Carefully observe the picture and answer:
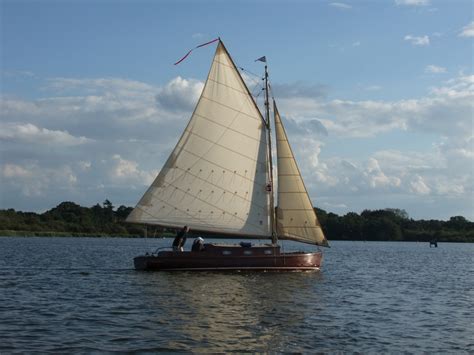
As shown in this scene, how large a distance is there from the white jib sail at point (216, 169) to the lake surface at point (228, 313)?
371 centimetres

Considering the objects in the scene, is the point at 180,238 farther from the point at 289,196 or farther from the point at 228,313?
the point at 228,313

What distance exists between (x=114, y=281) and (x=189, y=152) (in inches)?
386

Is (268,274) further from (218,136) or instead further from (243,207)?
(218,136)

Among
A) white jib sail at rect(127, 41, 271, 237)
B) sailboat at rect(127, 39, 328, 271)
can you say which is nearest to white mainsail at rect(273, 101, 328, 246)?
sailboat at rect(127, 39, 328, 271)

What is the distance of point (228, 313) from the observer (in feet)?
93.7

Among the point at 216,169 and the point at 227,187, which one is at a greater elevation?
the point at 216,169

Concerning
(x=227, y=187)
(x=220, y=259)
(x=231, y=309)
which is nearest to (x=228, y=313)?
(x=231, y=309)

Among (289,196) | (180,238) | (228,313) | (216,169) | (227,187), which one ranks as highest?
(216,169)

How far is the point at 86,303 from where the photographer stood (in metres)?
A: 30.6

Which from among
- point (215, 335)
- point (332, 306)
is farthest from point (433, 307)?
point (215, 335)

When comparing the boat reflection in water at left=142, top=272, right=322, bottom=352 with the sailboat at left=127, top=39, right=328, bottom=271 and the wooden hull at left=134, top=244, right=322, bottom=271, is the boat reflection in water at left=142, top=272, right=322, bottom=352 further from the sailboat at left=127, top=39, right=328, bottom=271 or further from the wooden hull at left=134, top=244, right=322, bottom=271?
the sailboat at left=127, top=39, right=328, bottom=271

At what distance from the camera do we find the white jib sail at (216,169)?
44375mm

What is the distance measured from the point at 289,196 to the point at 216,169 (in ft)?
17.9

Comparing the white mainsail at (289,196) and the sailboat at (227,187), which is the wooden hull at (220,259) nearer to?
the sailboat at (227,187)
